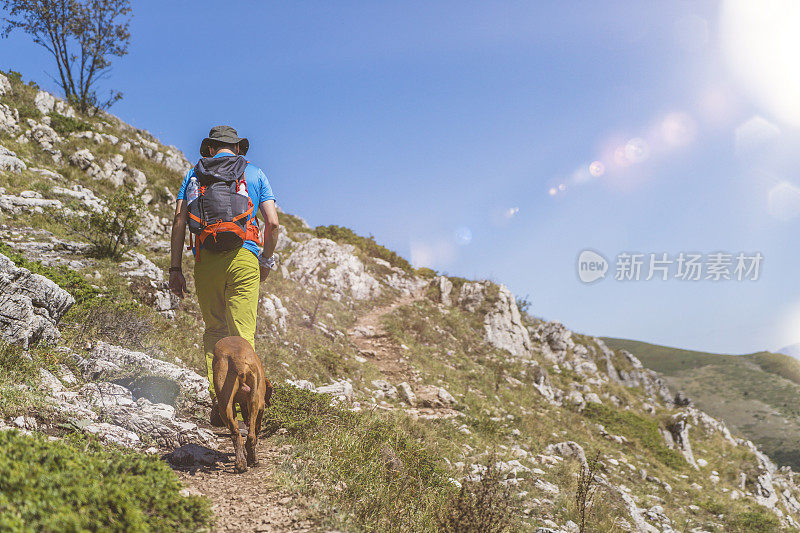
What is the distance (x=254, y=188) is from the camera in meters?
3.86

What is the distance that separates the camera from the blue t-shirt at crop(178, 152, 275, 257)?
3.79m

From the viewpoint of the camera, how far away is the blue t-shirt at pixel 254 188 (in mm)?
3787

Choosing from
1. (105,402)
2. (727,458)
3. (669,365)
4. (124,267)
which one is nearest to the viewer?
(105,402)

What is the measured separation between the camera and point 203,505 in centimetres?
258

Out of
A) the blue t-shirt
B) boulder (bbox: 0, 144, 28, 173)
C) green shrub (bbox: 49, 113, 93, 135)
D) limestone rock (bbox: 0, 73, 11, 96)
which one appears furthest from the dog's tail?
limestone rock (bbox: 0, 73, 11, 96)

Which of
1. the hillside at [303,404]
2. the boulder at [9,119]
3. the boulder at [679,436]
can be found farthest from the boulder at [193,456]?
the boulder at [9,119]

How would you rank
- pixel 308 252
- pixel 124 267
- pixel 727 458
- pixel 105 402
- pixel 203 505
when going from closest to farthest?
1. pixel 203 505
2. pixel 105 402
3. pixel 124 267
4. pixel 727 458
5. pixel 308 252

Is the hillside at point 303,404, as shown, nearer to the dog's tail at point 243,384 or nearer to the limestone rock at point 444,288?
the limestone rock at point 444,288

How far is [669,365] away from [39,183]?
91.2 meters

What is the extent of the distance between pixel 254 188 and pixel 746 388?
7451cm

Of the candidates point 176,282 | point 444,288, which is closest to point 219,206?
point 176,282

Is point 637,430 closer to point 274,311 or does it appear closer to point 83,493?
point 274,311

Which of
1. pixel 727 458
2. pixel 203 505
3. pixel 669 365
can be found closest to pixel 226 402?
pixel 203 505

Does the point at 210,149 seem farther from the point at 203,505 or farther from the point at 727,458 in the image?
the point at 727,458
